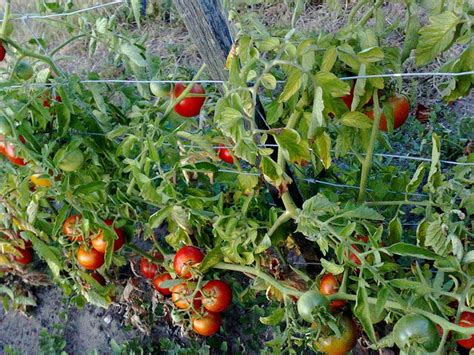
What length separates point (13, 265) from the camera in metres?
1.87

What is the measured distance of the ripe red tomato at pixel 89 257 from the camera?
56.9 inches

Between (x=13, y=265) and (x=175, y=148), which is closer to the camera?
(x=175, y=148)

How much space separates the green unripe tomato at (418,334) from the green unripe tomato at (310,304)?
0.15 meters

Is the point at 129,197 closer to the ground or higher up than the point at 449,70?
closer to the ground

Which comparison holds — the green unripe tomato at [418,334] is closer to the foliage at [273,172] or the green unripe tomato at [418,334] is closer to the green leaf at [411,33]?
the foliage at [273,172]

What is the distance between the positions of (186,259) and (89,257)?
0.90 ft

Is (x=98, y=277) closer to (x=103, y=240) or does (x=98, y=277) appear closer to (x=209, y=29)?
(x=103, y=240)

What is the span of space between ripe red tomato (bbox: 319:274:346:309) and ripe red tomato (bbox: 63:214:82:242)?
0.61 metres

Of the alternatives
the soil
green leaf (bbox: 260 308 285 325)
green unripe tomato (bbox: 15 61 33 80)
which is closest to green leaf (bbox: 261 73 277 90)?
green leaf (bbox: 260 308 285 325)

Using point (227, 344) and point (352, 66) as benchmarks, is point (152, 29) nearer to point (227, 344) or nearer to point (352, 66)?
point (227, 344)

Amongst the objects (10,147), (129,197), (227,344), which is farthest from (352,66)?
(227,344)

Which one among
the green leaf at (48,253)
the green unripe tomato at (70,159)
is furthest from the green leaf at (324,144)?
the green leaf at (48,253)

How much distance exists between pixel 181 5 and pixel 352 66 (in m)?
0.34

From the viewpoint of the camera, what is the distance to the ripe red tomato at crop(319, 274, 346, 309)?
3.81 feet
